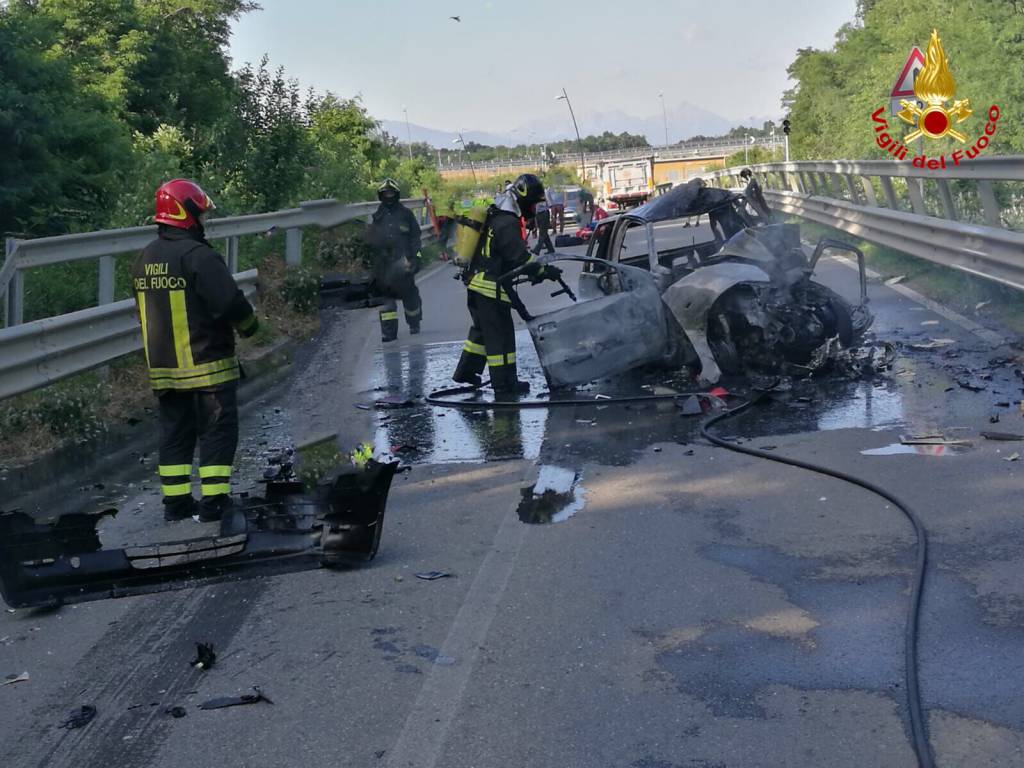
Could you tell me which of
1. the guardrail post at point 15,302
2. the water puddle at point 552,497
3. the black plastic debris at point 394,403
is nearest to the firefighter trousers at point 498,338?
the black plastic debris at point 394,403

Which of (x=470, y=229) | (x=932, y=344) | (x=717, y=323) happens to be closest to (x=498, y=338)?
(x=470, y=229)

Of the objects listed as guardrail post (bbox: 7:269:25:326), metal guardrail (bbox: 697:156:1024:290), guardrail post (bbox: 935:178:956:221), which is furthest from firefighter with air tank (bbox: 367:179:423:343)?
guardrail post (bbox: 7:269:25:326)

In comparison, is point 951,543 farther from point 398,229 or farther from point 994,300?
point 398,229

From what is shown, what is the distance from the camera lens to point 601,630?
15.6 feet

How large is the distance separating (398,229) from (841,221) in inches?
258

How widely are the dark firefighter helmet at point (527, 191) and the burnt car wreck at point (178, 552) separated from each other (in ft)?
15.8

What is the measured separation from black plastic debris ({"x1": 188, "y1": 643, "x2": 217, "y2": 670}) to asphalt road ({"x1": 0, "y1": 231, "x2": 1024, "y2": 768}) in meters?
0.05

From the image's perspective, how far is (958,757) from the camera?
11.7 feet

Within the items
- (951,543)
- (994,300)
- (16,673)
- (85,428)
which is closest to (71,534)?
(16,673)

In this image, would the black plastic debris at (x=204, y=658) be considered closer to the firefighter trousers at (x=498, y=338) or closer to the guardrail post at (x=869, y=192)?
the firefighter trousers at (x=498, y=338)

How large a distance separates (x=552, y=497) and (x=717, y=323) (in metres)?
3.35

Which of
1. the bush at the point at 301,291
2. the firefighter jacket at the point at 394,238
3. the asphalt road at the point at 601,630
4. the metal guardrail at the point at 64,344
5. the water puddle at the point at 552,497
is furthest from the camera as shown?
the bush at the point at 301,291

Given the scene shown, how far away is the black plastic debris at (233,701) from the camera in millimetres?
4332

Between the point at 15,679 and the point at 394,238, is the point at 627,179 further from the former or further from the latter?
the point at 15,679
